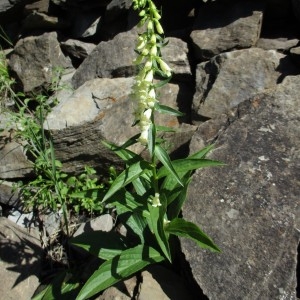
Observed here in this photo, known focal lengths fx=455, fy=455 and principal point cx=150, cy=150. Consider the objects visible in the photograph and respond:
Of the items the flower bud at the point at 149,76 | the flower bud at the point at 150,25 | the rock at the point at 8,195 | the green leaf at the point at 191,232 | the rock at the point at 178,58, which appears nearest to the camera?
the flower bud at the point at 150,25

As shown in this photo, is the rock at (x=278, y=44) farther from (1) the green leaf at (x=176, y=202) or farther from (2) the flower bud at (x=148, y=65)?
(2) the flower bud at (x=148, y=65)

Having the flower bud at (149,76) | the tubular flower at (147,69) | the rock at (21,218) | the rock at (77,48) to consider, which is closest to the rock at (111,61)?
the rock at (77,48)

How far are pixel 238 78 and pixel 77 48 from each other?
257cm

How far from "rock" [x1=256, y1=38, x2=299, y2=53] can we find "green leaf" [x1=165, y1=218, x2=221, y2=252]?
9.45 feet

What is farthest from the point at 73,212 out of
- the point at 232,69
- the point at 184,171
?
the point at 232,69

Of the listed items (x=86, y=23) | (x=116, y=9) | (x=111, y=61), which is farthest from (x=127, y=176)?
(x=86, y=23)

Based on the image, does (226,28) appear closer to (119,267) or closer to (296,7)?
(296,7)

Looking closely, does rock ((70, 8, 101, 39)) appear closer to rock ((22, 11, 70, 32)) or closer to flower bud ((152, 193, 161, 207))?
rock ((22, 11, 70, 32))

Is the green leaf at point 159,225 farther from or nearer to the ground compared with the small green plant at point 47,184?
farther from the ground

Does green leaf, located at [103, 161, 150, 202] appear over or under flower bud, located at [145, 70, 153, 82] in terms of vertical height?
under

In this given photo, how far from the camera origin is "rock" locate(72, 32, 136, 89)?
5.86 metres

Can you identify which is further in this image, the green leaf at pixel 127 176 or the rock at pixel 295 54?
the rock at pixel 295 54

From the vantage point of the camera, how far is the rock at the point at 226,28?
5.50m

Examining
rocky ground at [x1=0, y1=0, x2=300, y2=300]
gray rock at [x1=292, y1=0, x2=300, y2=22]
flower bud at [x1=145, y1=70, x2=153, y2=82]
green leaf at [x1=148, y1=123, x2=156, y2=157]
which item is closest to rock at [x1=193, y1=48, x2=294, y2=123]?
rocky ground at [x1=0, y1=0, x2=300, y2=300]
